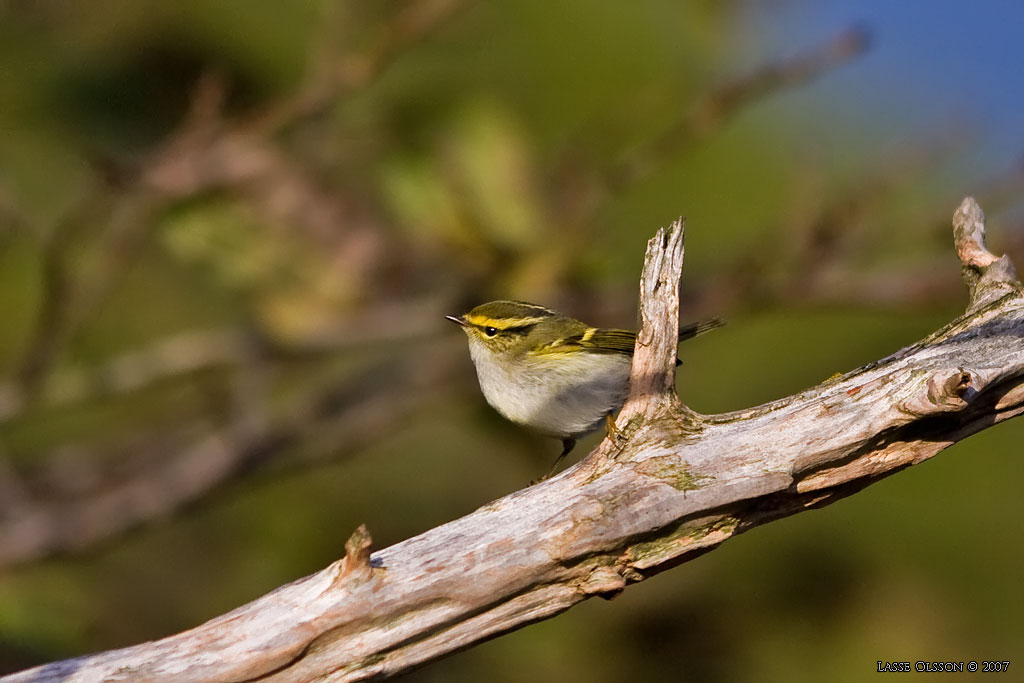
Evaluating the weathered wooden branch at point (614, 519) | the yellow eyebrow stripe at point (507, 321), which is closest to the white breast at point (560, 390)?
the yellow eyebrow stripe at point (507, 321)

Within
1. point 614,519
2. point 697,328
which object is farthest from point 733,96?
point 614,519

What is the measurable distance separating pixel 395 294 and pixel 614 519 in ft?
9.72

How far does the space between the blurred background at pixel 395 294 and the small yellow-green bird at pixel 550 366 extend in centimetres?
80

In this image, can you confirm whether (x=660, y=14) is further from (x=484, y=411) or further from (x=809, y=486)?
(x=809, y=486)

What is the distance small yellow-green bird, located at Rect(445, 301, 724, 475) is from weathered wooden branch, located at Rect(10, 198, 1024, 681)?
748 millimetres

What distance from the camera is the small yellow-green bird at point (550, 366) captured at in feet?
11.4

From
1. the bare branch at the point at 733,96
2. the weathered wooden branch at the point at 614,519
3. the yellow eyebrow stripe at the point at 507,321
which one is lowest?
the weathered wooden branch at the point at 614,519

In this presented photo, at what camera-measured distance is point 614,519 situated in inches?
99.7

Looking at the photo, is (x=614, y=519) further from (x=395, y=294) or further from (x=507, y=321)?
(x=395, y=294)

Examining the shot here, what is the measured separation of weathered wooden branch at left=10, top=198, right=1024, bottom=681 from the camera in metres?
2.48

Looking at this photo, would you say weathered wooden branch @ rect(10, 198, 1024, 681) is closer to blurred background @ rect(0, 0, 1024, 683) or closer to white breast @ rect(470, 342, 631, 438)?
white breast @ rect(470, 342, 631, 438)

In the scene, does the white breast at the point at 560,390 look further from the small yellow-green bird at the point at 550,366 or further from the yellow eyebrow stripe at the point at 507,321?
the yellow eyebrow stripe at the point at 507,321

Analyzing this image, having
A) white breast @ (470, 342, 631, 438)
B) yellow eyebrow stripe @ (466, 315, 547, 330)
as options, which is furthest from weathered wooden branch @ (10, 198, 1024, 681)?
yellow eyebrow stripe @ (466, 315, 547, 330)

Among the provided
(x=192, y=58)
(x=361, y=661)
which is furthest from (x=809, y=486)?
(x=192, y=58)
